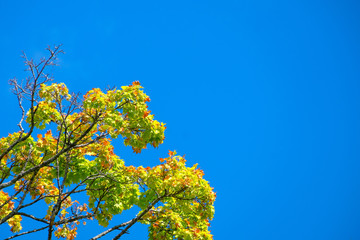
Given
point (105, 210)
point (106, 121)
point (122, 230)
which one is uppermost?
point (106, 121)

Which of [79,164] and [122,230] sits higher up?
[79,164]

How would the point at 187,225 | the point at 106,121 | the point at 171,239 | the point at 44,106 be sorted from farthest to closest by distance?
the point at 187,225, the point at 171,239, the point at 44,106, the point at 106,121

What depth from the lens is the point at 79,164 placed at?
12875 mm

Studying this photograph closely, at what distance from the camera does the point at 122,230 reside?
11828mm

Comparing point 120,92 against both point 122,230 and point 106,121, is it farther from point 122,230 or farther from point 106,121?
point 122,230

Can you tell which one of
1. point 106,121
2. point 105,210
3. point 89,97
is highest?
point 89,97

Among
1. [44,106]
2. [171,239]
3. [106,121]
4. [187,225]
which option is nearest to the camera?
[106,121]

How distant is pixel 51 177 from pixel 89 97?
500 centimetres

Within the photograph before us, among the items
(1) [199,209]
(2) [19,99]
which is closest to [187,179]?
(1) [199,209]

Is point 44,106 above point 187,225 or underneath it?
above

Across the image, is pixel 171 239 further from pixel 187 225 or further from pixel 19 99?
pixel 19 99

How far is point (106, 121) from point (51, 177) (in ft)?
16.6

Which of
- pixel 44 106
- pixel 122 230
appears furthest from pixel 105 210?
pixel 44 106

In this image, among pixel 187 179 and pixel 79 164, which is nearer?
pixel 187 179
